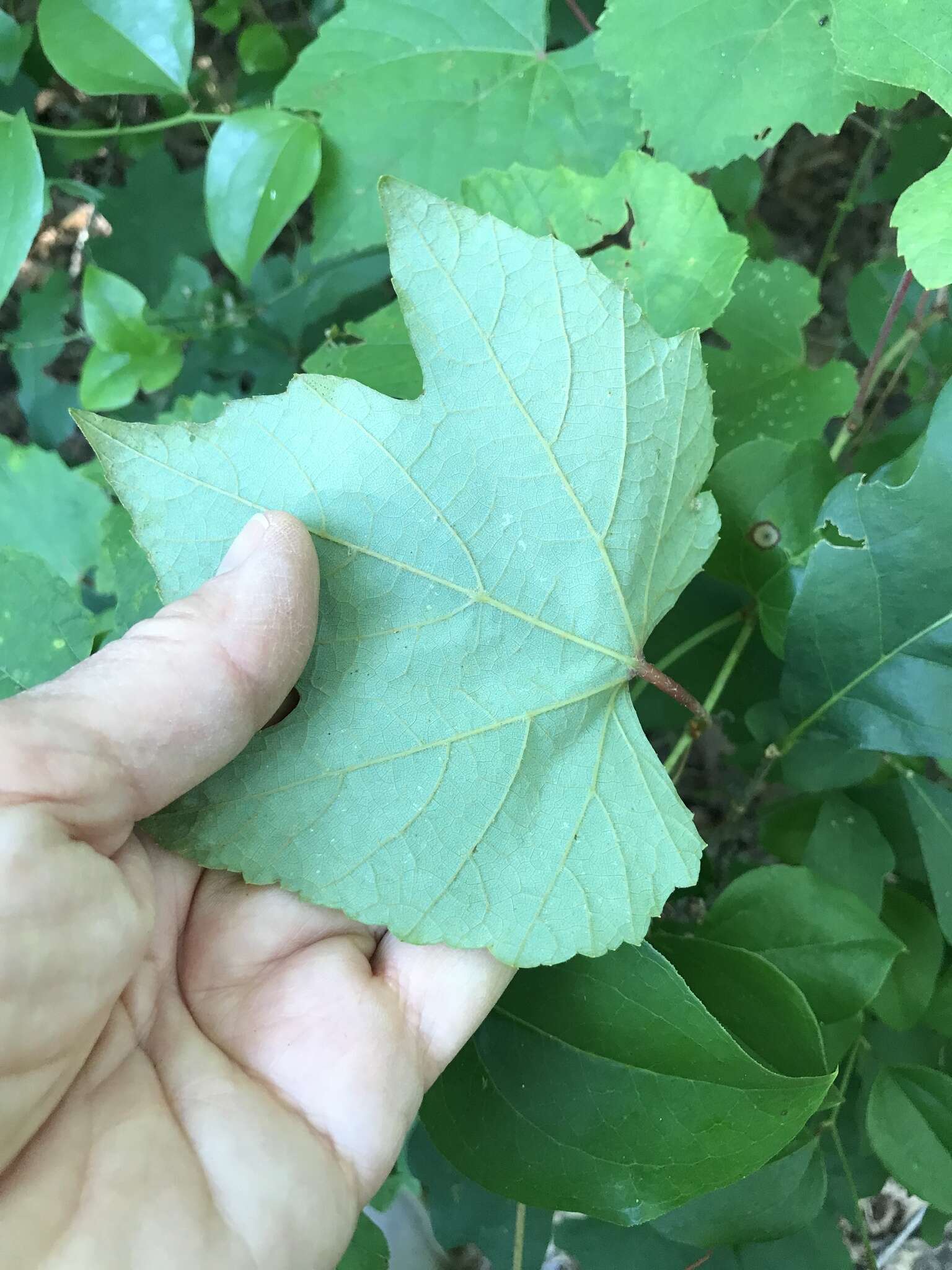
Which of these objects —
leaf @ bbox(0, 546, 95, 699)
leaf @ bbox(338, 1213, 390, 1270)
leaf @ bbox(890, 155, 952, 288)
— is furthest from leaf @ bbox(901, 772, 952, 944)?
leaf @ bbox(0, 546, 95, 699)

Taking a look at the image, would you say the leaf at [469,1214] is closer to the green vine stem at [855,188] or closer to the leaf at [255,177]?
the leaf at [255,177]

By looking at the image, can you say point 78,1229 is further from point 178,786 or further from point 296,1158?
point 178,786

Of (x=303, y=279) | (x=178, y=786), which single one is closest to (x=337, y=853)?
(x=178, y=786)

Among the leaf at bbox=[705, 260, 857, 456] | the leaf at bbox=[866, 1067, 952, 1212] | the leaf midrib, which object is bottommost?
the leaf at bbox=[866, 1067, 952, 1212]

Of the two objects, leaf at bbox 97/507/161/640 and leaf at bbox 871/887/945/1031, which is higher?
leaf at bbox 97/507/161/640

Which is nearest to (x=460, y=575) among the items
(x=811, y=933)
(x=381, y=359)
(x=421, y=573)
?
(x=421, y=573)

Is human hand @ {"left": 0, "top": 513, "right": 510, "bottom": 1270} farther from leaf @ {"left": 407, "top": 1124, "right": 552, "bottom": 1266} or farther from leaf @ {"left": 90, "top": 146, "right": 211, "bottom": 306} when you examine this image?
leaf @ {"left": 90, "top": 146, "right": 211, "bottom": 306}
